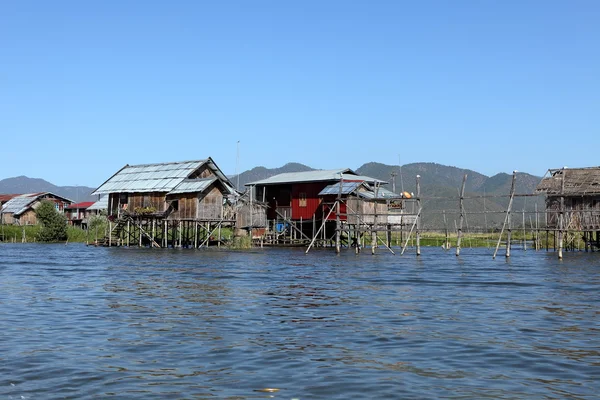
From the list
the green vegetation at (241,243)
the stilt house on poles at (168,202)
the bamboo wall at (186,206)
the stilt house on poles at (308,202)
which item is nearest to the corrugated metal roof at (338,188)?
the stilt house on poles at (308,202)

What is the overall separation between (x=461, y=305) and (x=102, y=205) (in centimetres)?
7300

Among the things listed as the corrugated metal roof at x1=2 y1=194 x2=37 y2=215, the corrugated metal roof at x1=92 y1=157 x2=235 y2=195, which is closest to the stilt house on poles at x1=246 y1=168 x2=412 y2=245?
the corrugated metal roof at x1=92 y1=157 x2=235 y2=195

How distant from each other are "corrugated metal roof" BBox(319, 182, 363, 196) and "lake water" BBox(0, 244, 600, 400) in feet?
85.0

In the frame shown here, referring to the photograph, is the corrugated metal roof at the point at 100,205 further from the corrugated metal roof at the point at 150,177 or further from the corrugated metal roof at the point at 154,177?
the corrugated metal roof at the point at 154,177

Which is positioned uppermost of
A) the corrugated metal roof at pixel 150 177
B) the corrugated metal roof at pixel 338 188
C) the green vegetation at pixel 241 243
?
the corrugated metal roof at pixel 150 177

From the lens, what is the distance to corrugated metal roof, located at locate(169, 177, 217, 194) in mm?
48375

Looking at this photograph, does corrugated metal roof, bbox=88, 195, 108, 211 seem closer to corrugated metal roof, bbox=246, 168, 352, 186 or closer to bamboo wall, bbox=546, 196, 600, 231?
corrugated metal roof, bbox=246, 168, 352, 186

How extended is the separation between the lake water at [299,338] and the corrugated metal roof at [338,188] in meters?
25.9

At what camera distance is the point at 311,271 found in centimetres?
2928

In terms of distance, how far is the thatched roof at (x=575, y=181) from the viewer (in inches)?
1750

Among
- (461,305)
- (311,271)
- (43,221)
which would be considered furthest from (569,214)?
(43,221)

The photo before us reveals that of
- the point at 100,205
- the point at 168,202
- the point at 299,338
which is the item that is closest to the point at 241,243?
the point at 168,202

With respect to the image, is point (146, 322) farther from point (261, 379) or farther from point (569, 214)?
point (569, 214)

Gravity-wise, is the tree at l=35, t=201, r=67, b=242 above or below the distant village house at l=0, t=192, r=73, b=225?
below
